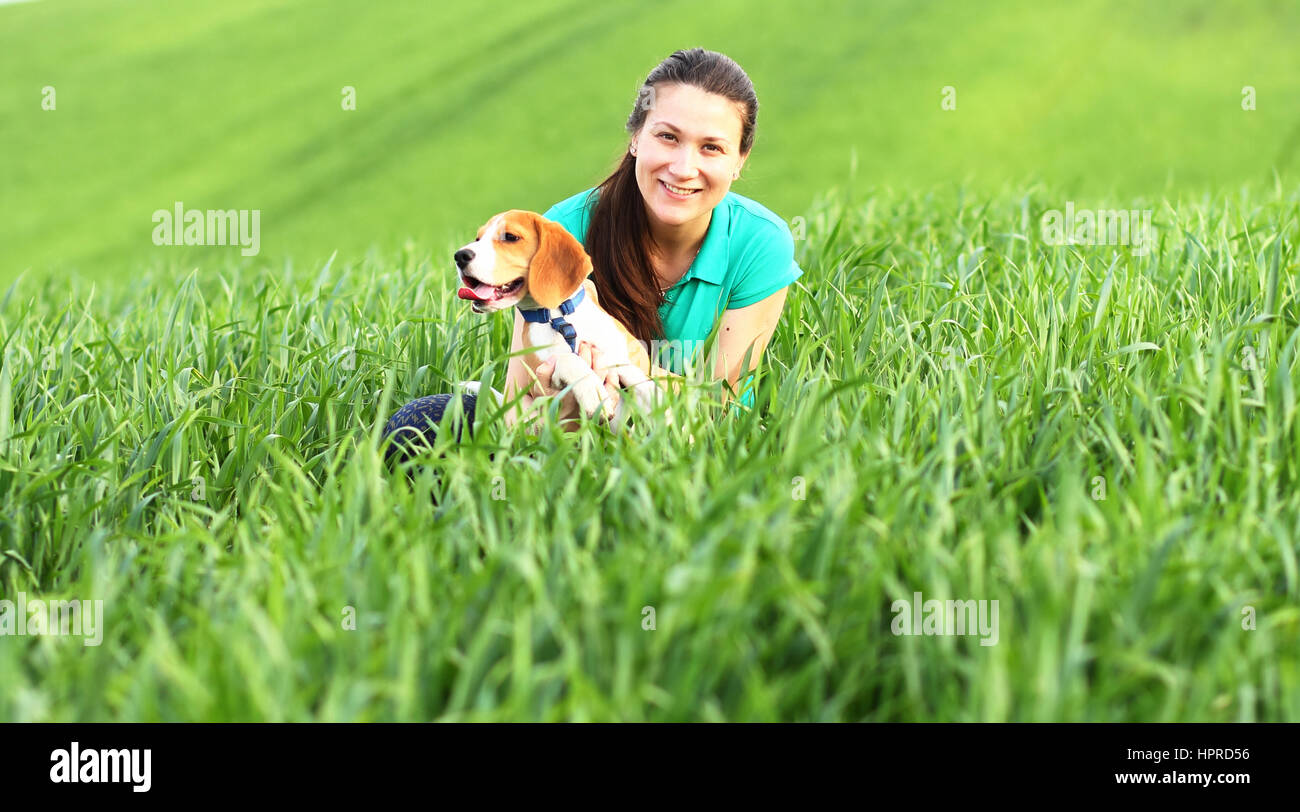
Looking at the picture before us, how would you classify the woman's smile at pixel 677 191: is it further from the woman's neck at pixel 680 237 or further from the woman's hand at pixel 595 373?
the woman's hand at pixel 595 373

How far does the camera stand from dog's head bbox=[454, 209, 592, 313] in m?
2.47

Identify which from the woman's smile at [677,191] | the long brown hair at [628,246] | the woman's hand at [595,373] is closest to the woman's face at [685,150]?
the woman's smile at [677,191]

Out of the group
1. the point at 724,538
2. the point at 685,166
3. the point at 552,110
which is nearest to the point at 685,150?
the point at 685,166

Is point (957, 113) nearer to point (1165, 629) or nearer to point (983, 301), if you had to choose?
point (983, 301)

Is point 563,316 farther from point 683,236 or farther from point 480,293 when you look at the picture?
point 683,236

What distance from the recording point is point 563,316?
2.67 m

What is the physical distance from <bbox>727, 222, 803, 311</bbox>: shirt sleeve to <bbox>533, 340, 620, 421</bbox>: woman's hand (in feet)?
1.96

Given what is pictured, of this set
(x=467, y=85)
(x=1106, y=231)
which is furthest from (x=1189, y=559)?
(x=467, y=85)

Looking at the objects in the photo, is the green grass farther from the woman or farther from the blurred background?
the blurred background

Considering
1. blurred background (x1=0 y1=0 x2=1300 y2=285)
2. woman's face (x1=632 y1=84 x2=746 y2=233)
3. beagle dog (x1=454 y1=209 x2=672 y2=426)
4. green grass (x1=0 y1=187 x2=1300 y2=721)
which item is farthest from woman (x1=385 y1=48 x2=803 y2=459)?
blurred background (x1=0 y1=0 x2=1300 y2=285)

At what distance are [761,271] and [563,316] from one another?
0.76m

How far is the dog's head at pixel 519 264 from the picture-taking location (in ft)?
8.12

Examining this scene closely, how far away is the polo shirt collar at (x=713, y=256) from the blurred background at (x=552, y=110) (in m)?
3.31
